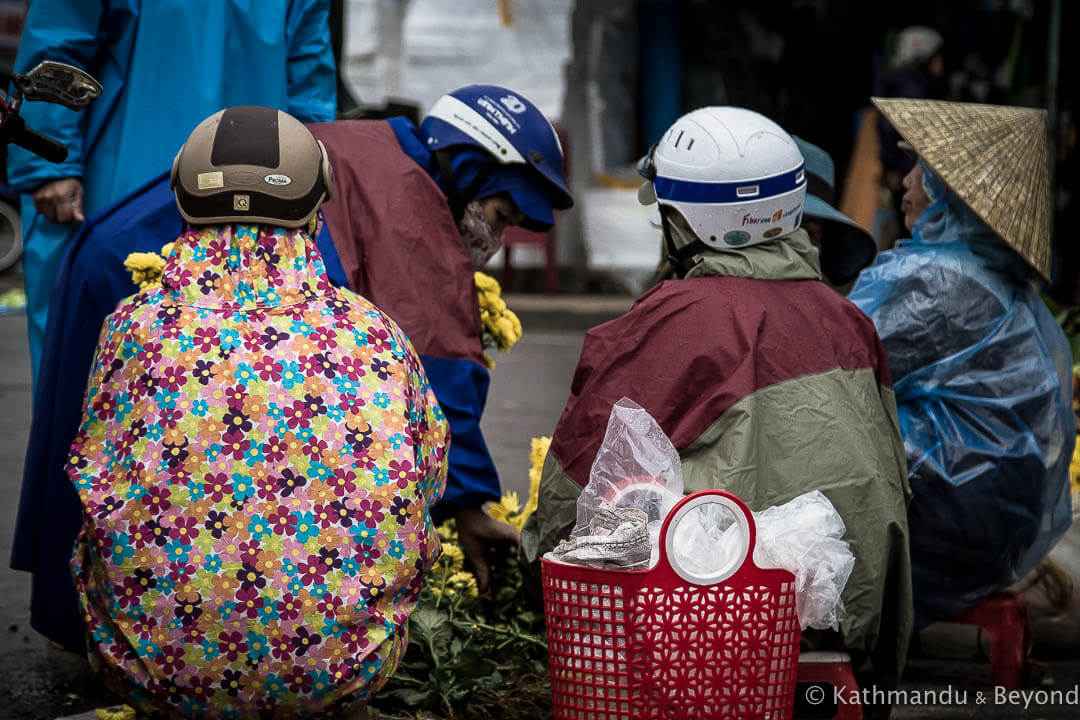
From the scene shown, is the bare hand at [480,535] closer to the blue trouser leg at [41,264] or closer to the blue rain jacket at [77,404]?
the blue rain jacket at [77,404]

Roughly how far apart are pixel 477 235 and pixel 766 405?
1.37 m

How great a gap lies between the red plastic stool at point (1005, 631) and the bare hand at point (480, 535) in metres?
1.32

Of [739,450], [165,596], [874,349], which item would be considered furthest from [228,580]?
[874,349]

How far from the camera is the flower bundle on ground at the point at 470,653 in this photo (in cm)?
332

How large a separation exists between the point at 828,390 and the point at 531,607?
49.3 inches

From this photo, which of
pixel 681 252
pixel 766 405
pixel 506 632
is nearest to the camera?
pixel 766 405

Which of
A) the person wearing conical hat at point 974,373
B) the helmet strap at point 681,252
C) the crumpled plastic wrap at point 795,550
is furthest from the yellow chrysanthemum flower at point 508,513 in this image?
the crumpled plastic wrap at point 795,550

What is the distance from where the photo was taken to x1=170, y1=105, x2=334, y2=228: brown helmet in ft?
8.15

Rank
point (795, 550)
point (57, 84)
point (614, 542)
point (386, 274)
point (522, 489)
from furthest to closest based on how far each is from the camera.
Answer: point (522, 489)
point (386, 274)
point (57, 84)
point (795, 550)
point (614, 542)

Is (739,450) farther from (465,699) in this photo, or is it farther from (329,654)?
(465,699)

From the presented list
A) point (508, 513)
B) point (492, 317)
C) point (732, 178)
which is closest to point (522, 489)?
point (508, 513)

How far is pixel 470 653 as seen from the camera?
338 cm

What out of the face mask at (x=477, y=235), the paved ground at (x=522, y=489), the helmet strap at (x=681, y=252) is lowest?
the paved ground at (x=522, y=489)

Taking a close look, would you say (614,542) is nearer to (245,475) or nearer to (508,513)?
(245,475)
